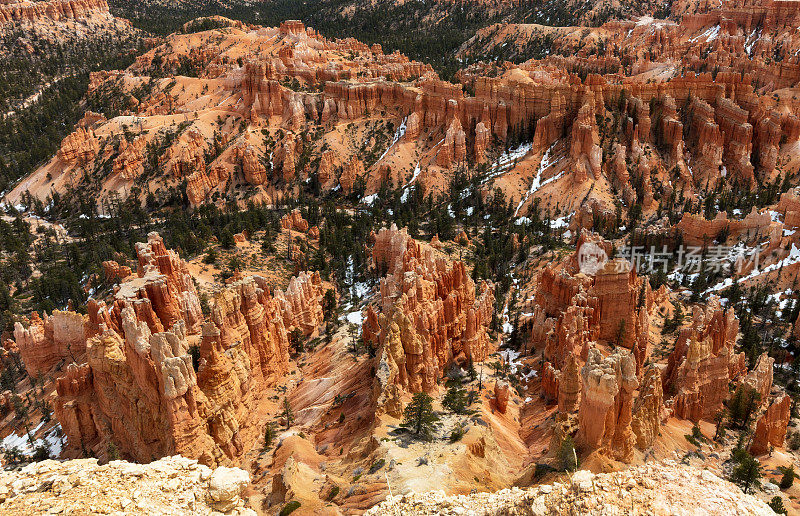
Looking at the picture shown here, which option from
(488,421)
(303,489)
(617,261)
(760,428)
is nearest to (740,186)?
(617,261)

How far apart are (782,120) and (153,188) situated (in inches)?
4402

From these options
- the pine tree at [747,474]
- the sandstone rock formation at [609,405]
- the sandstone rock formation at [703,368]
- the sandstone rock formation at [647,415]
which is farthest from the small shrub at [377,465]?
the sandstone rock formation at [703,368]

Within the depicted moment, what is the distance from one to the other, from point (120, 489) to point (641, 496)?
1482cm

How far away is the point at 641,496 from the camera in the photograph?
1461cm

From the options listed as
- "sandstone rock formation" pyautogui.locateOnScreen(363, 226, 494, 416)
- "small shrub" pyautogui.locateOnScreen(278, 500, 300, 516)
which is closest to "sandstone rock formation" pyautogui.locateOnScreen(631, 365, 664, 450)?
"sandstone rock formation" pyautogui.locateOnScreen(363, 226, 494, 416)

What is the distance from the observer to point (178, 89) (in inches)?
5266

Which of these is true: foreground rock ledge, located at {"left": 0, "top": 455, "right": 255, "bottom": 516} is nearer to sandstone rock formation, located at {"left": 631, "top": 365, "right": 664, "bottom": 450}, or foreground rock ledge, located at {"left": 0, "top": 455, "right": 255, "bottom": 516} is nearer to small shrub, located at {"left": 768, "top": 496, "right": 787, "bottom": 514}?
sandstone rock formation, located at {"left": 631, "top": 365, "right": 664, "bottom": 450}

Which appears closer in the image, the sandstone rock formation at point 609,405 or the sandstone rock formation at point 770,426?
the sandstone rock formation at point 609,405

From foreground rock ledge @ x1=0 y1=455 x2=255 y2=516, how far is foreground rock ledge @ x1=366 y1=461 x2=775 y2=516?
311 inches

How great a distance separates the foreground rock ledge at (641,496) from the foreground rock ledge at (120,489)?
25.9 feet

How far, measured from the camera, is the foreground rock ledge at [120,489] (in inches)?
595
